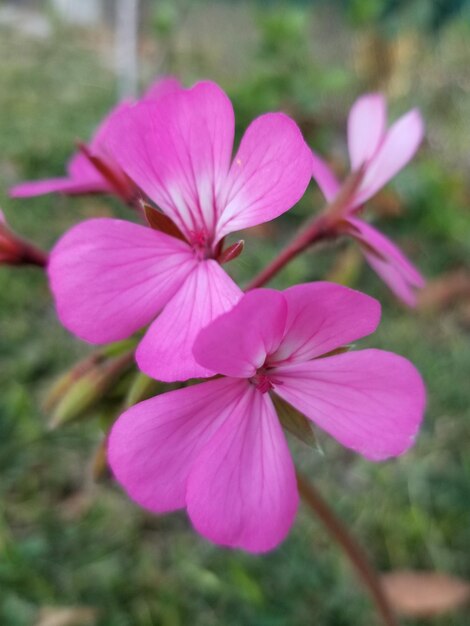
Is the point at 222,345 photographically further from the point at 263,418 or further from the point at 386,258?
the point at 386,258

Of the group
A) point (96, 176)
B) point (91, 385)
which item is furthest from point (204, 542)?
point (96, 176)

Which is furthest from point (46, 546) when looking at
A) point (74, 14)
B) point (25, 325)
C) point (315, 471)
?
point (74, 14)

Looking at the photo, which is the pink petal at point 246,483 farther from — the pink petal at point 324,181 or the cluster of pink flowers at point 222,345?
the pink petal at point 324,181

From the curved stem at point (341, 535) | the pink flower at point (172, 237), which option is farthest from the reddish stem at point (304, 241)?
the curved stem at point (341, 535)

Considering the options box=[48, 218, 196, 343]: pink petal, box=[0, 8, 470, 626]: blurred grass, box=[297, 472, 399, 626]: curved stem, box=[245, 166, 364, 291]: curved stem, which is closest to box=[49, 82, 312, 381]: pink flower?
box=[48, 218, 196, 343]: pink petal

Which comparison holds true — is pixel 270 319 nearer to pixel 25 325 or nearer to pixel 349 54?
pixel 25 325
